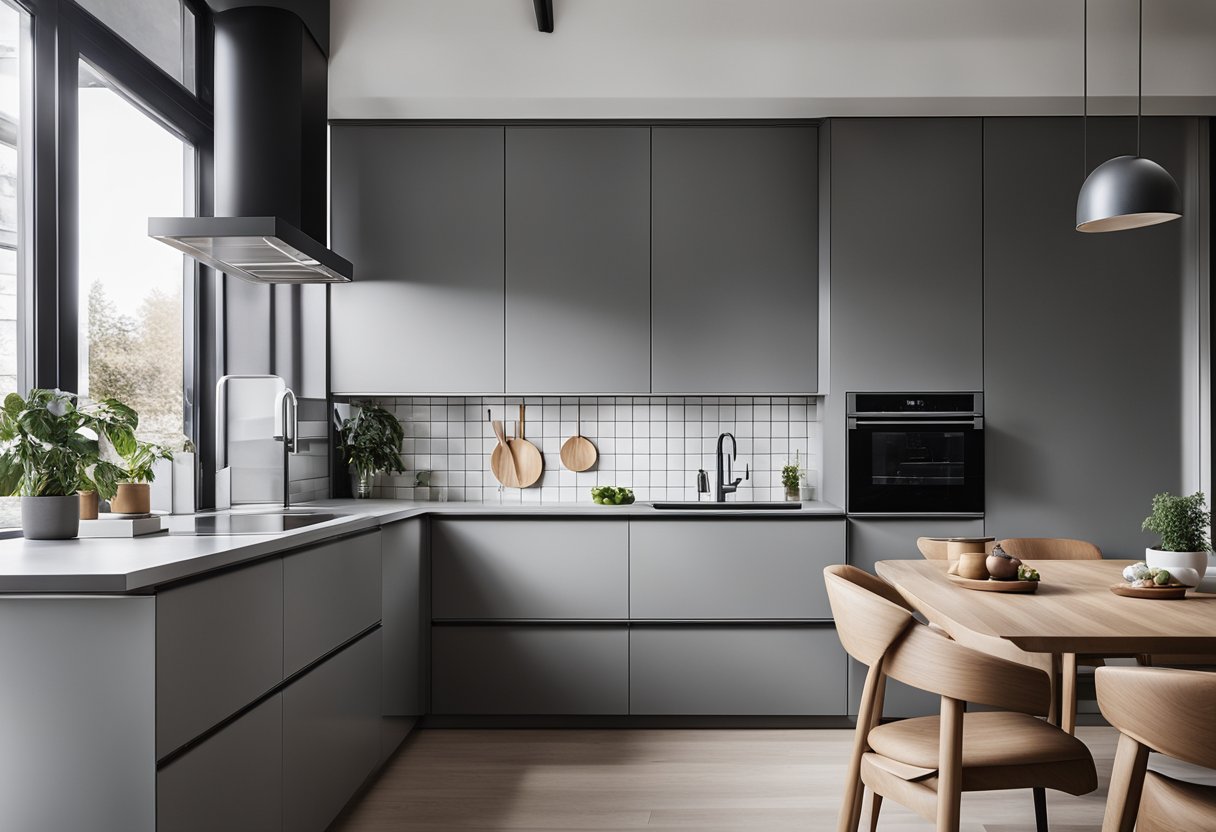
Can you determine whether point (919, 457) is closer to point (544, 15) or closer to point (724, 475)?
point (724, 475)

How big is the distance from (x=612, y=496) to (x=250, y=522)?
150cm

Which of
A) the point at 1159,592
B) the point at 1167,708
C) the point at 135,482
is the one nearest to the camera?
the point at 1167,708

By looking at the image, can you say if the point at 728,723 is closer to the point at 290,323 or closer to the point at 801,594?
the point at 801,594

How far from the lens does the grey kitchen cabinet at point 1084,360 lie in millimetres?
3525

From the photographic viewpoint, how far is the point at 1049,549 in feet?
10.5

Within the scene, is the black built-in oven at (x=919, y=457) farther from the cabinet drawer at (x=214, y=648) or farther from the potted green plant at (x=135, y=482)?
the potted green plant at (x=135, y=482)

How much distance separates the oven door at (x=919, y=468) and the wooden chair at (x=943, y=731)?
140 cm

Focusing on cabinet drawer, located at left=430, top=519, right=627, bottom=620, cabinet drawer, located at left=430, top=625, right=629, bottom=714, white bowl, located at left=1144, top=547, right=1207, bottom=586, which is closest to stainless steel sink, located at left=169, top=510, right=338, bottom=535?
cabinet drawer, located at left=430, top=519, right=627, bottom=620

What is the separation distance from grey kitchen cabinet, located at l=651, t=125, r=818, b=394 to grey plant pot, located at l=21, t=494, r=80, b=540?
7.38 feet

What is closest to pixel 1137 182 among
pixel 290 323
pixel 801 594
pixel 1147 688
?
pixel 1147 688

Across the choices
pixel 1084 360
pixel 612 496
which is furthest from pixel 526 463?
pixel 1084 360

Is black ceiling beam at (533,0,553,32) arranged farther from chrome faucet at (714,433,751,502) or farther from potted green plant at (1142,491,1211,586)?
potted green plant at (1142,491,1211,586)

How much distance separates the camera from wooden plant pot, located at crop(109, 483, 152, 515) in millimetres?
2320

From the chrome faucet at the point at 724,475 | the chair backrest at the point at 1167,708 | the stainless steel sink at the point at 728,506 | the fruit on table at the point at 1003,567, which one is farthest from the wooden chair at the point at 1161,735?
the chrome faucet at the point at 724,475
